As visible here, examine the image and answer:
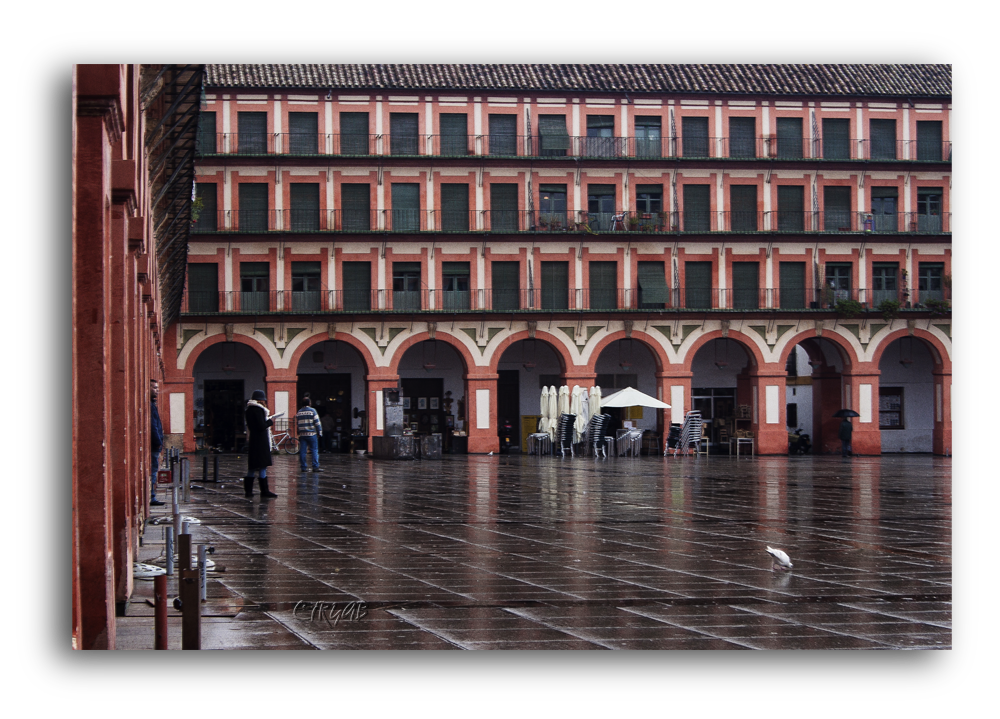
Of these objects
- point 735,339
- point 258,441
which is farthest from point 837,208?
point 258,441

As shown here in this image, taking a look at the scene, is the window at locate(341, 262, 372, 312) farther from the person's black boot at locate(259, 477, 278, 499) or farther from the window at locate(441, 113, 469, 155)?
the person's black boot at locate(259, 477, 278, 499)

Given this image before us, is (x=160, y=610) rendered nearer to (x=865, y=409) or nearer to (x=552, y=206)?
(x=552, y=206)

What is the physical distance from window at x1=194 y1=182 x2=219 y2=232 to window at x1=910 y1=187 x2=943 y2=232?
24535 mm

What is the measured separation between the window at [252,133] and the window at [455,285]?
7402 millimetres

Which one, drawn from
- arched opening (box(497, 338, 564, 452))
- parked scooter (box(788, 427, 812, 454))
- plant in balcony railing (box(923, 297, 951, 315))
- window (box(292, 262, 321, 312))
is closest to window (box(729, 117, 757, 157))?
plant in balcony railing (box(923, 297, 951, 315))

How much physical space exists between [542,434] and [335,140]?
1237 cm

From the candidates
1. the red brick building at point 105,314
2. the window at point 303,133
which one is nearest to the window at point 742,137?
the window at point 303,133

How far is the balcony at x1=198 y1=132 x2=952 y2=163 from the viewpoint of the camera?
42469 mm

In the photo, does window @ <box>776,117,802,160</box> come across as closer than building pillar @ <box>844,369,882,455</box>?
No

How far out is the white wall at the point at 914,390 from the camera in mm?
46969

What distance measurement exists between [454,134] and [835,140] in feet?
44.9

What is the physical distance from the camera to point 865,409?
44438mm
